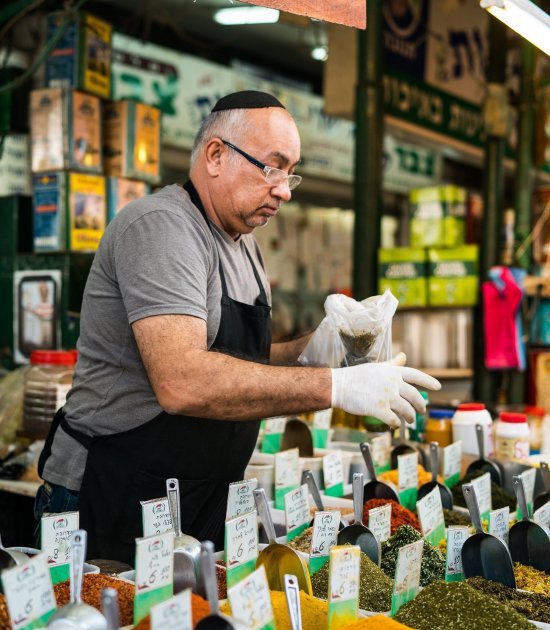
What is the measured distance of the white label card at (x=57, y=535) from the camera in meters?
1.61

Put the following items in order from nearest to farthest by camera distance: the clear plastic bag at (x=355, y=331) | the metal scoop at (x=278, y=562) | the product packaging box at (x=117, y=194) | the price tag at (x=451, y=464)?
the metal scoop at (x=278, y=562), the clear plastic bag at (x=355, y=331), the price tag at (x=451, y=464), the product packaging box at (x=117, y=194)

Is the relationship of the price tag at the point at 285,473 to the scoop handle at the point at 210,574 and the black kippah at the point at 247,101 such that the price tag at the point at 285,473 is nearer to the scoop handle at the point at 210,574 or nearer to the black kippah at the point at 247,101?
the black kippah at the point at 247,101

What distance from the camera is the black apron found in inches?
81.8

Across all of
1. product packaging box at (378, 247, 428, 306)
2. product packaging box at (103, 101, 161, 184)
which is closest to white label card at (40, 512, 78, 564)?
product packaging box at (103, 101, 161, 184)

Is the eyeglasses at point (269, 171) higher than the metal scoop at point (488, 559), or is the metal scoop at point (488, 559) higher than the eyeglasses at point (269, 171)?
the eyeglasses at point (269, 171)

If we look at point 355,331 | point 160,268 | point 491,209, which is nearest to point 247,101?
point 160,268

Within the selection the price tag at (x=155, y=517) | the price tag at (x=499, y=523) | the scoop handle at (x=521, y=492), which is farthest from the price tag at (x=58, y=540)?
the scoop handle at (x=521, y=492)

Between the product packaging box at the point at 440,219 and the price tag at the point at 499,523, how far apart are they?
12.9 feet

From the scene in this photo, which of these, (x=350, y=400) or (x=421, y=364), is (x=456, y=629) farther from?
(x=421, y=364)

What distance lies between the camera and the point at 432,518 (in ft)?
6.89

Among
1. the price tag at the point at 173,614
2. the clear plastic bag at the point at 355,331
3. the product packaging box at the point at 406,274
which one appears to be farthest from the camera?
the product packaging box at the point at 406,274

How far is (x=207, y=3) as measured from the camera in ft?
20.7

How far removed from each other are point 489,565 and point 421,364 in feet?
13.3

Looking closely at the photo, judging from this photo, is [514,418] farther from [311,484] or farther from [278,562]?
[278,562]
